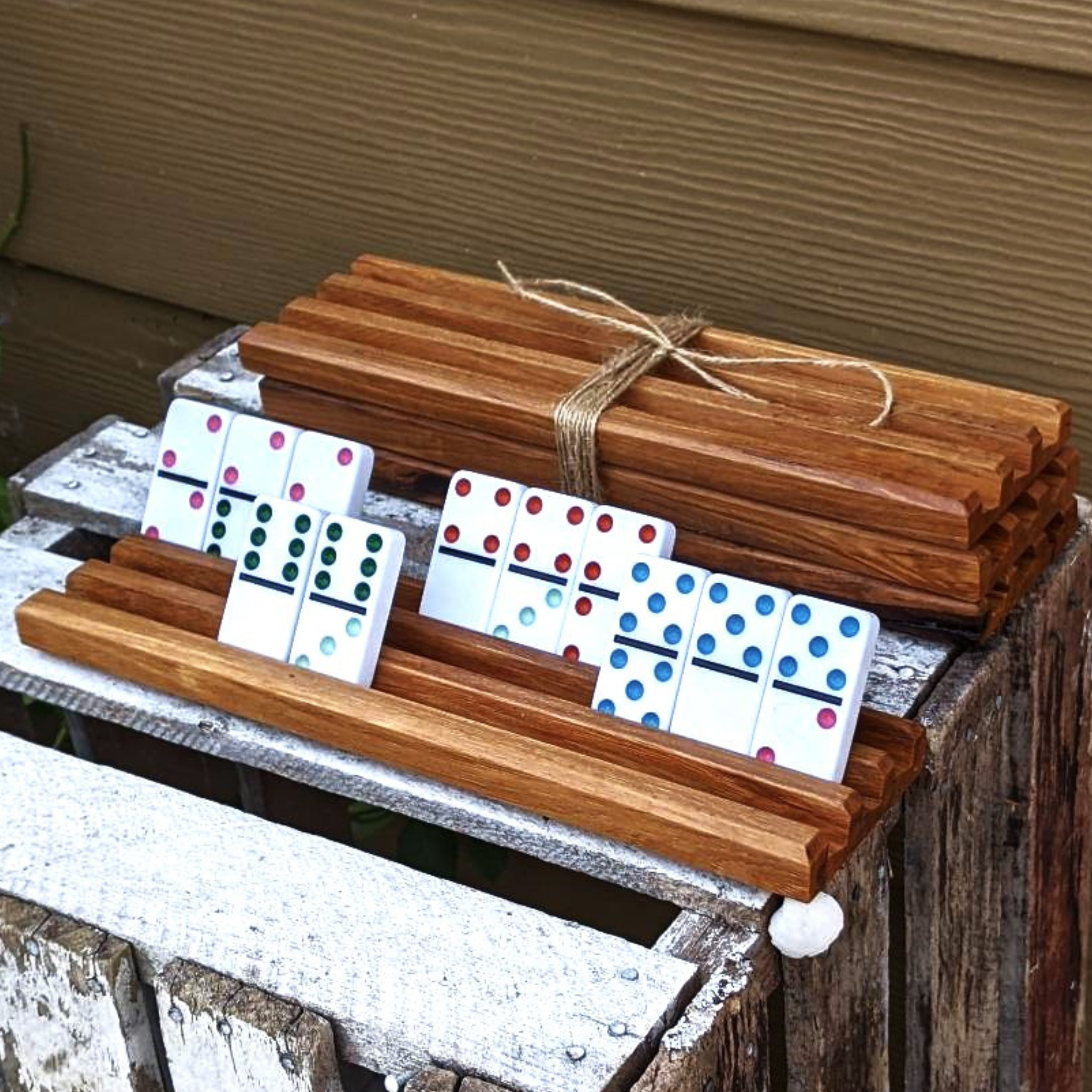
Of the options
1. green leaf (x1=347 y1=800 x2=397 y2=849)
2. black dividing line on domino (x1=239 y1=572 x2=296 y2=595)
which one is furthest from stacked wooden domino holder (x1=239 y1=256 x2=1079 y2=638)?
green leaf (x1=347 y1=800 x2=397 y2=849)

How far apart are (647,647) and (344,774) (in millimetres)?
237

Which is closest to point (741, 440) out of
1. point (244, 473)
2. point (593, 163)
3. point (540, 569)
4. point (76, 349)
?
point (540, 569)

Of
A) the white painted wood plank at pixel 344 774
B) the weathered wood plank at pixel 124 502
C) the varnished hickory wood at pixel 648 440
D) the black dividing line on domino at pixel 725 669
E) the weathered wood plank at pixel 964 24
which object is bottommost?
the white painted wood plank at pixel 344 774

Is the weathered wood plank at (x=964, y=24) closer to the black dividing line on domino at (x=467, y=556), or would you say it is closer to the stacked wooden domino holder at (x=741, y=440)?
the stacked wooden domino holder at (x=741, y=440)

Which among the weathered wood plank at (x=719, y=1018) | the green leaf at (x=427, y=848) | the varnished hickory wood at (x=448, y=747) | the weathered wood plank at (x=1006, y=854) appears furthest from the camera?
the green leaf at (x=427, y=848)

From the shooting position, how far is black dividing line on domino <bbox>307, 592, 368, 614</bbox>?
4.26ft

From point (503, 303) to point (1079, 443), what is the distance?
54 cm

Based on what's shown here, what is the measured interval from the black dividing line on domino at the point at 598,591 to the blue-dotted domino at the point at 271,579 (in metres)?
0.20

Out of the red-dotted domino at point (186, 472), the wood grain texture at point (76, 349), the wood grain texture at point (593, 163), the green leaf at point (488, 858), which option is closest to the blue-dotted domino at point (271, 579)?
the red-dotted domino at point (186, 472)

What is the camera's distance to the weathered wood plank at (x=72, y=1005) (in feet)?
3.82

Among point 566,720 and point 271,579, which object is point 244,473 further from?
point 566,720

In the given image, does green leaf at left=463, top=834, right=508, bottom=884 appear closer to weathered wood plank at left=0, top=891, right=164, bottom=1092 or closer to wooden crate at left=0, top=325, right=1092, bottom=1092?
wooden crate at left=0, top=325, right=1092, bottom=1092

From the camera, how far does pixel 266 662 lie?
1328 mm

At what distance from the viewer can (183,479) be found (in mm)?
1468
